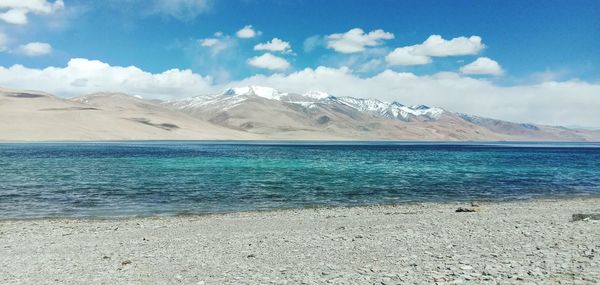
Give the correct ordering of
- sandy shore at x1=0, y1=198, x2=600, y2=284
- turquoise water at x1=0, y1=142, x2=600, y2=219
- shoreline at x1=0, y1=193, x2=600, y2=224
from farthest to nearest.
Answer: turquoise water at x1=0, y1=142, x2=600, y2=219, shoreline at x1=0, y1=193, x2=600, y2=224, sandy shore at x1=0, y1=198, x2=600, y2=284

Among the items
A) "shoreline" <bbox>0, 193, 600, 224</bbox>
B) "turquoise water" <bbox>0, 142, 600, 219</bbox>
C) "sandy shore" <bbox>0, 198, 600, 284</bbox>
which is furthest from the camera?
"turquoise water" <bbox>0, 142, 600, 219</bbox>

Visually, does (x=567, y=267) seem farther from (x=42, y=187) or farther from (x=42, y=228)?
(x=42, y=187)

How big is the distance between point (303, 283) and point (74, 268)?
685 cm

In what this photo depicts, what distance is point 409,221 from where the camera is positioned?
73.9 ft

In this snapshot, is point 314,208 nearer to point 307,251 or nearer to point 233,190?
point 233,190


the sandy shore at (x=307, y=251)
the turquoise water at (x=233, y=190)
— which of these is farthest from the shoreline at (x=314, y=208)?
the sandy shore at (x=307, y=251)

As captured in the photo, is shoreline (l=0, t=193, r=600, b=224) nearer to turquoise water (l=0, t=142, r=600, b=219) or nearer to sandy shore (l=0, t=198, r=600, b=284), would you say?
turquoise water (l=0, t=142, r=600, b=219)

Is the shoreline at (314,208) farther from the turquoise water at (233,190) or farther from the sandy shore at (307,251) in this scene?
the sandy shore at (307,251)

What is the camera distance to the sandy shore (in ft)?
39.6

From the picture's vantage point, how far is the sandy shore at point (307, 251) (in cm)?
1208

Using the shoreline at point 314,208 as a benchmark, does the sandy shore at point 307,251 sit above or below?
above

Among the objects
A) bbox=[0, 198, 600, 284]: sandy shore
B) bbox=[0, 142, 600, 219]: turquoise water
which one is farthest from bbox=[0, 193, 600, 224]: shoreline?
bbox=[0, 198, 600, 284]: sandy shore

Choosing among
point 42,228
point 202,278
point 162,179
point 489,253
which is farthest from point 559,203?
point 162,179

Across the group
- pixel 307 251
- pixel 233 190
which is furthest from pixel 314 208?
pixel 307 251
